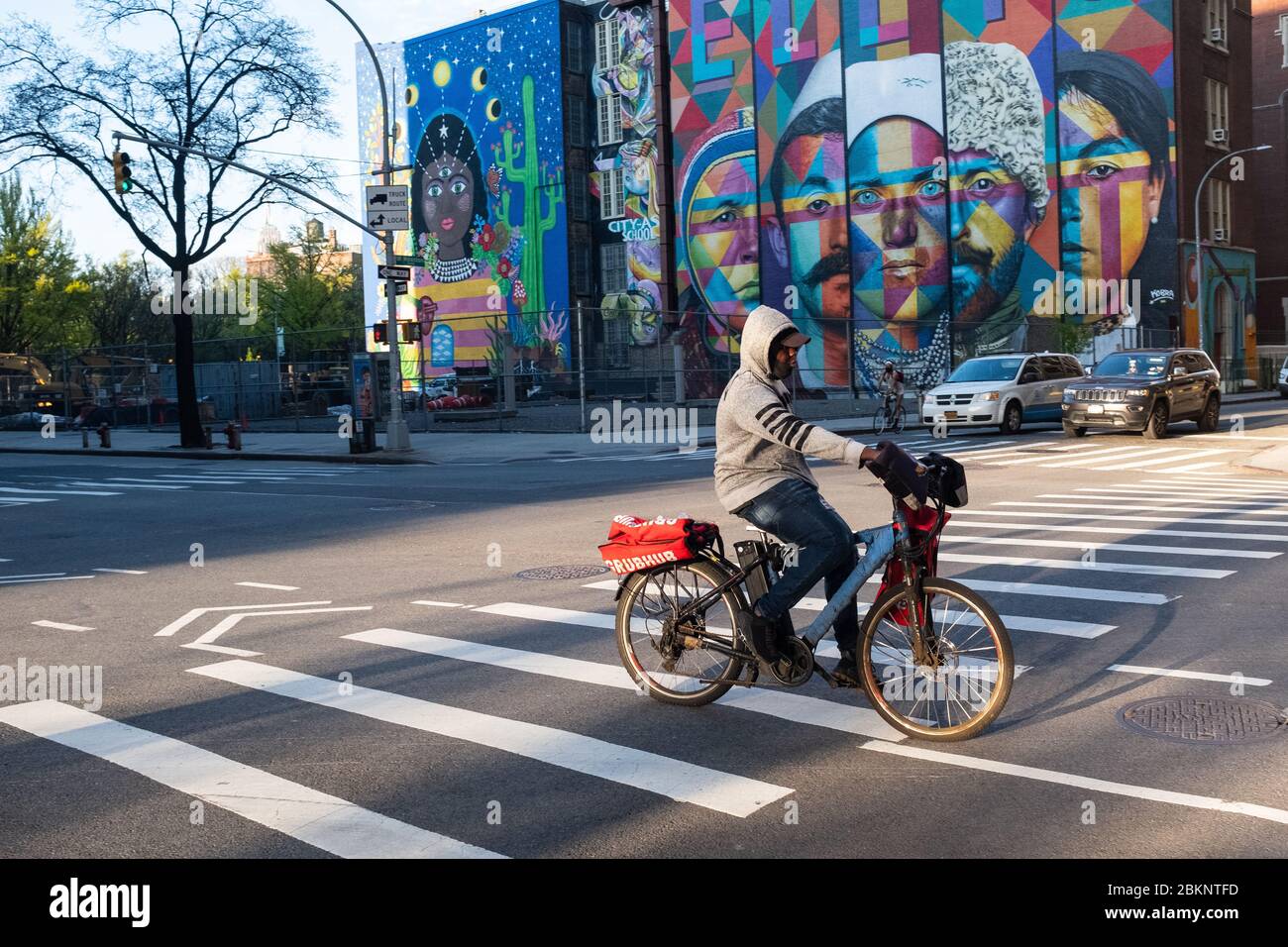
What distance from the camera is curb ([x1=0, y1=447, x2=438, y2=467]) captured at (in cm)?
2878

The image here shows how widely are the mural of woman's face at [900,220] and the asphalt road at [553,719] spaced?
130 feet

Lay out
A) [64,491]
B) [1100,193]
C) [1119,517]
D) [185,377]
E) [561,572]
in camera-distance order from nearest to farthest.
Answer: [561,572] → [1119,517] → [64,491] → [185,377] → [1100,193]

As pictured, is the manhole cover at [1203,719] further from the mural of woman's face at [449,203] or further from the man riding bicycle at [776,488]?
the mural of woman's face at [449,203]

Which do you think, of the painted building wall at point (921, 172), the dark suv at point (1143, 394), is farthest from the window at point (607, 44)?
the dark suv at point (1143, 394)

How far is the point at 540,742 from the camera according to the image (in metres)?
5.91

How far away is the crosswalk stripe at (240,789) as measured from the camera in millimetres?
4633

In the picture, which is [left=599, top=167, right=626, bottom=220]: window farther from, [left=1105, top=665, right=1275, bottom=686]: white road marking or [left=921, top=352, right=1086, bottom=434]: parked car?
[left=1105, top=665, right=1275, bottom=686]: white road marking

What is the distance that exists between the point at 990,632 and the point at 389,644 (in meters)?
4.09

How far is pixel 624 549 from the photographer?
650cm

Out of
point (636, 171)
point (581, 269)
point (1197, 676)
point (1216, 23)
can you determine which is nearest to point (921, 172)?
point (1216, 23)

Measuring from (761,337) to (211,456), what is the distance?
29.7 m

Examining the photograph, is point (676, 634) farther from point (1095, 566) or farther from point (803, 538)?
point (1095, 566)

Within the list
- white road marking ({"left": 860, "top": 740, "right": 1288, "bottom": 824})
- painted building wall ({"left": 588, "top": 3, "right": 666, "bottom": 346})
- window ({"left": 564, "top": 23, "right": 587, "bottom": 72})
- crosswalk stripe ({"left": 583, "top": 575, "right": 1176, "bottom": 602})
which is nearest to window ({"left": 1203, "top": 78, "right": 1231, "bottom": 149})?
painted building wall ({"left": 588, "top": 3, "right": 666, "bottom": 346})

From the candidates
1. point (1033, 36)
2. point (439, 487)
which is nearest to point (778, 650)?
point (439, 487)
